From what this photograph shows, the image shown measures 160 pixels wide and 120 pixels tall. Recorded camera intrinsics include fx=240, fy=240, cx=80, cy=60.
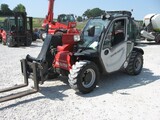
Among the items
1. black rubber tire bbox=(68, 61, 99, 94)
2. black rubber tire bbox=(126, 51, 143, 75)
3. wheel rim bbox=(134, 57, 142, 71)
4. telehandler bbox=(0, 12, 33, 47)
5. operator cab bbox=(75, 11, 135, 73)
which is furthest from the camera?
telehandler bbox=(0, 12, 33, 47)

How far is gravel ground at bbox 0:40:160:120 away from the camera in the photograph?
4.58 metres

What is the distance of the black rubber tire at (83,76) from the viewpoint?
555 cm

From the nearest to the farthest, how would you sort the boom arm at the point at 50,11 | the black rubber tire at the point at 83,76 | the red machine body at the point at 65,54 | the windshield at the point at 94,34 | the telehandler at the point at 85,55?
1. the black rubber tire at the point at 83,76
2. the telehandler at the point at 85,55
3. the red machine body at the point at 65,54
4. the windshield at the point at 94,34
5. the boom arm at the point at 50,11

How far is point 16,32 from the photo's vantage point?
51.7 feet

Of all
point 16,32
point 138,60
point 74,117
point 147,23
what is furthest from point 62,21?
point 74,117

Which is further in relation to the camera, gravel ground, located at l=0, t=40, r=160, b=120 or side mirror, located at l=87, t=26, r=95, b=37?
side mirror, located at l=87, t=26, r=95, b=37

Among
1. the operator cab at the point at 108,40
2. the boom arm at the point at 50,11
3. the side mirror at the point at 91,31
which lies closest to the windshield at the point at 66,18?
the boom arm at the point at 50,11

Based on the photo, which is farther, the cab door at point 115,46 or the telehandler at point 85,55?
the cab door at point 115,46

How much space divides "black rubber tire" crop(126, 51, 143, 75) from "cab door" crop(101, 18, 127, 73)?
1.65 feet

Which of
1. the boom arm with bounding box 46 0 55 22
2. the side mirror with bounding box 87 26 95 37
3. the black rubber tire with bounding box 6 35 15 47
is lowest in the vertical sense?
the black rubber tire with bounding box 6 35 15 47

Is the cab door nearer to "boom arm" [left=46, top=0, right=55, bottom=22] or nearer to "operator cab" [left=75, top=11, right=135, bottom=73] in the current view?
"operator cab" [left=75, top=11, right=135, bottom=73]

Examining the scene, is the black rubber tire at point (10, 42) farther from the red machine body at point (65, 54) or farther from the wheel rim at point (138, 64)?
the wheel rim at point (138, 64)

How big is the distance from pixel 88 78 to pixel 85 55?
0.57 m

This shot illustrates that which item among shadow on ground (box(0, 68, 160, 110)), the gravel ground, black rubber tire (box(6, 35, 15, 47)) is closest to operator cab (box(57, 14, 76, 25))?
black rubber tire (box(6, 35, 15, 47))
